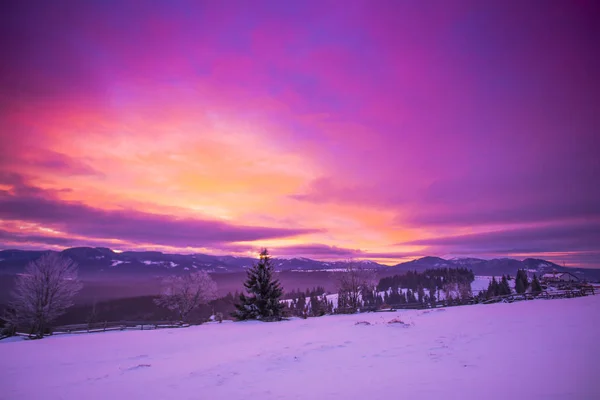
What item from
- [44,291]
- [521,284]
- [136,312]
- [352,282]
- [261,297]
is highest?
[352,282]

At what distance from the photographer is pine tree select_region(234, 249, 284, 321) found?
3484 centimetres

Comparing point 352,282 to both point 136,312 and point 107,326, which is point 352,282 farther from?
point 136,312

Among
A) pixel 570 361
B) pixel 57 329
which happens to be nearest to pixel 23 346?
pixel 57 329

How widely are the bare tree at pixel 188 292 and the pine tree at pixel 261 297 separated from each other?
1024 inches

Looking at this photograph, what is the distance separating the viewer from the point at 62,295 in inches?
1805

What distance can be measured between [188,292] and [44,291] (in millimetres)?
22682

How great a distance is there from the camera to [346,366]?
11102 mm

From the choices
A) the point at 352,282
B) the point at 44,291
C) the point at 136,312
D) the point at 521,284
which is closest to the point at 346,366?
the point at 352,282

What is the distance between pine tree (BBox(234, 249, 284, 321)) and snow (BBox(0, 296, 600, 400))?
1564 cm

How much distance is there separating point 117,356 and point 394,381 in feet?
54.6

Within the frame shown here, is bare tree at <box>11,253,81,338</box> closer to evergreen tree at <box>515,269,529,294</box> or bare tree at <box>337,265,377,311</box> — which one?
bare tree at <box>337,265,377,311</box>

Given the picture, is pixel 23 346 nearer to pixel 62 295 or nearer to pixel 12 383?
pixel 12 383

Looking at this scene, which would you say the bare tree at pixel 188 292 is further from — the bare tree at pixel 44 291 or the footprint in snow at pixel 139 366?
the footprint in snow at pixel 139 366

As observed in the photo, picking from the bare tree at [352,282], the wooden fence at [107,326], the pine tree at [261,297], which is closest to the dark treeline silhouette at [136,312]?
the bare tree at [352,282]
